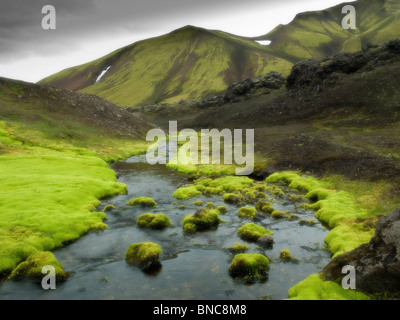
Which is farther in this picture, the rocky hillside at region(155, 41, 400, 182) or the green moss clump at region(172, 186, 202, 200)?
the rocky hillside at region(155, 41, 400, 182)

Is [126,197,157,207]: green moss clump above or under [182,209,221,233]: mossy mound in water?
above

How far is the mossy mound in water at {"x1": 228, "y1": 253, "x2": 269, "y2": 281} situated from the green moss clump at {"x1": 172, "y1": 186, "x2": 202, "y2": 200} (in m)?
17.1

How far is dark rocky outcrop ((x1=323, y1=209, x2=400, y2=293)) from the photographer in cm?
1408

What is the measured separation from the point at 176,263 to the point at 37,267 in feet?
28.1

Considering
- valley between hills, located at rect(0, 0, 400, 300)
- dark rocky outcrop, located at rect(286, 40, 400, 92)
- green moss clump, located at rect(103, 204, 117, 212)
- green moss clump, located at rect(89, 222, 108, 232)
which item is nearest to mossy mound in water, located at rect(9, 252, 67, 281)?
valley between hills, located at rect(0, 0, 400, 300)

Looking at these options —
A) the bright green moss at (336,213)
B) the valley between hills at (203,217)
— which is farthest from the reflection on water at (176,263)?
the bright green moss at (336,213)

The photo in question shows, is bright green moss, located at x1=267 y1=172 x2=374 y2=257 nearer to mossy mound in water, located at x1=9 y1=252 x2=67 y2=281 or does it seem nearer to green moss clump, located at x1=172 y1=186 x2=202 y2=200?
green moss clump, located at x1=172 y1=186 x2=202 y2=200

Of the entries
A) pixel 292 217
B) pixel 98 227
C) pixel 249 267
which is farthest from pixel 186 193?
pixel 249 267

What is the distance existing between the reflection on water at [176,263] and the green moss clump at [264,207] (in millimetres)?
1433

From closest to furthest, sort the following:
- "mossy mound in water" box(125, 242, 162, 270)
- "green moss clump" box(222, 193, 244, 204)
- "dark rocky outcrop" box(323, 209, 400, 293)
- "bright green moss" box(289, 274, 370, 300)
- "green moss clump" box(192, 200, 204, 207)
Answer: "dark rocky outcrop" box(323, 209, 400, 293), "bright green moss" box(289, 274, 370, 300), "mossy mound in water" box(125, 242, 162, 270), "green moss clump" box(192, 200, 204, 207), "green moss clump" box(222, 193, 244, 204)

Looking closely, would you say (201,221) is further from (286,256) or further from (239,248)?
(286,256)
